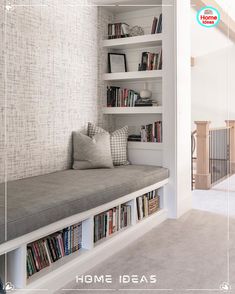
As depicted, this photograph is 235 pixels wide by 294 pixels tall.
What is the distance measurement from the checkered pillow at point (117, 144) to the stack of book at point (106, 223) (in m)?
0.82

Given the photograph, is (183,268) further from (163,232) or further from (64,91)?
(64,91)

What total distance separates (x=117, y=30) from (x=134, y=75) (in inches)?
22.2

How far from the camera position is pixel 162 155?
3725 millimetres

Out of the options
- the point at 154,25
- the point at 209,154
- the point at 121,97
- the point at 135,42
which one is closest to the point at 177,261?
the point at 121,97

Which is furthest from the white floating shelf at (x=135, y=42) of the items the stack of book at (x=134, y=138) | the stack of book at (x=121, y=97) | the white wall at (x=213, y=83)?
the white wall at (x=213, y=83)

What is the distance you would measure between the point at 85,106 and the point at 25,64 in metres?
0.92

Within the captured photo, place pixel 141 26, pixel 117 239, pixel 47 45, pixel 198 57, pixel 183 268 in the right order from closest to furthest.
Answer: pixel 183 268 < pixel 117 239 < pixel 47 45 < pixel 141 26 < pixel 198 57

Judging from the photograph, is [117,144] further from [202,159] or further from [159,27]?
[202,159]

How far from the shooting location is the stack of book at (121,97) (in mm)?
3990

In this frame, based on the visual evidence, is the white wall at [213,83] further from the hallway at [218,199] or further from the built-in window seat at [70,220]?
the built-in window seat at [70,220]

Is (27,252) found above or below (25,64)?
below

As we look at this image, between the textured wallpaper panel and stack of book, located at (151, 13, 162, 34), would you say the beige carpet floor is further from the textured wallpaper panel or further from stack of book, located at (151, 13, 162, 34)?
stack of book, located at (151, 13, 162, 34)

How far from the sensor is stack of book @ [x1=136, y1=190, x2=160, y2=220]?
324 cm

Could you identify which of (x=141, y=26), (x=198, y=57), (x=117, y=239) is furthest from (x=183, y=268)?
Result: (x=198, y=57)
